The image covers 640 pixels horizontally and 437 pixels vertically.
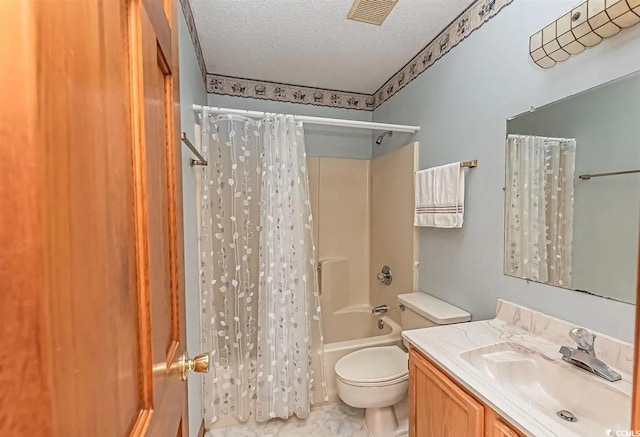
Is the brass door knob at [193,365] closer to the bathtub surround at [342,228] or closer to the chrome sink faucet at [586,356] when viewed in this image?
the chrome sink faucet at [586,356]

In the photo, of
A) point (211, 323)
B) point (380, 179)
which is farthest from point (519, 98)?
point (211, 323)

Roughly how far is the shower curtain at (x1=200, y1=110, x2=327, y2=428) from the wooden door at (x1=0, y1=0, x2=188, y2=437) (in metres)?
1.24

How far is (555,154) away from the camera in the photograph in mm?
1256

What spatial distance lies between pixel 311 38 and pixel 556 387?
2.16 m

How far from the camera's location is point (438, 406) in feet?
3.80

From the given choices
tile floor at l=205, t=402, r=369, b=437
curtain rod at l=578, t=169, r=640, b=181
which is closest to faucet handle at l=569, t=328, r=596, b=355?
curtain rod at l=578, t=169, r=640, b=181

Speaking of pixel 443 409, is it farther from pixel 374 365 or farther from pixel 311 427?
pixel 311 427

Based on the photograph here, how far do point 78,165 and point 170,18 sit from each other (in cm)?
61

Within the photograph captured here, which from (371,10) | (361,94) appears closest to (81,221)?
(371,10)

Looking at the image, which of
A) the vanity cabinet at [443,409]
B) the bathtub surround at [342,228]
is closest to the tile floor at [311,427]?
the vanity cabinet at [443,409]

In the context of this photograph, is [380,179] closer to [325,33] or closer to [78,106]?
[325,33]

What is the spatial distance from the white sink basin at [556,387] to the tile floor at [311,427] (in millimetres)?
1077

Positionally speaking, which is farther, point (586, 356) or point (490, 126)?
point (490, 126)

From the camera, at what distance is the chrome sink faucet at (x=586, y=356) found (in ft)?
3.12
